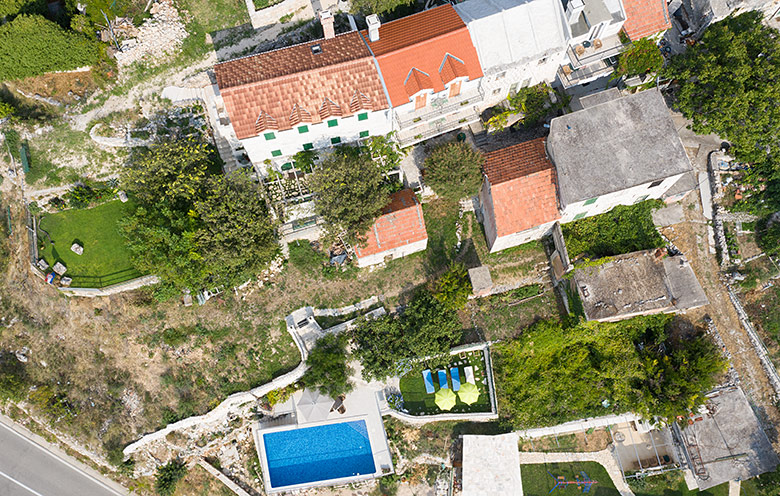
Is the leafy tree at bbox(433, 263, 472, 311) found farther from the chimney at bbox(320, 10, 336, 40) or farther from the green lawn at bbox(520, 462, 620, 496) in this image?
the chimney at bbox(320, 10, 336, 40)

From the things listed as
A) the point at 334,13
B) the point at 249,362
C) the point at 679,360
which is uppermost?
the point at 334,13

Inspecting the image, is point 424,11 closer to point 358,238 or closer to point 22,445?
point 358,238

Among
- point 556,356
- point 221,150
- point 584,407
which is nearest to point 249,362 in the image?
point 221,150

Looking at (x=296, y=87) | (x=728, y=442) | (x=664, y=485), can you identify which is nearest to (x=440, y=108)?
(x=296, y=87)

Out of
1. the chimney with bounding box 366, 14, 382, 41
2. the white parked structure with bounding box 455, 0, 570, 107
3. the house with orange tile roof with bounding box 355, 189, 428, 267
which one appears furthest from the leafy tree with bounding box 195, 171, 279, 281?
the white parked structure with bounding box 455, 0, 570, 107

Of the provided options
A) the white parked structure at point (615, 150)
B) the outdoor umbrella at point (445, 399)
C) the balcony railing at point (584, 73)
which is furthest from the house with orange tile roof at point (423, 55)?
the outdoor umbrella at point (445, 399)

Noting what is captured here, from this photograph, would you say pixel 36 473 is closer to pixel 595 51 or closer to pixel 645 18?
pixel 595 51
